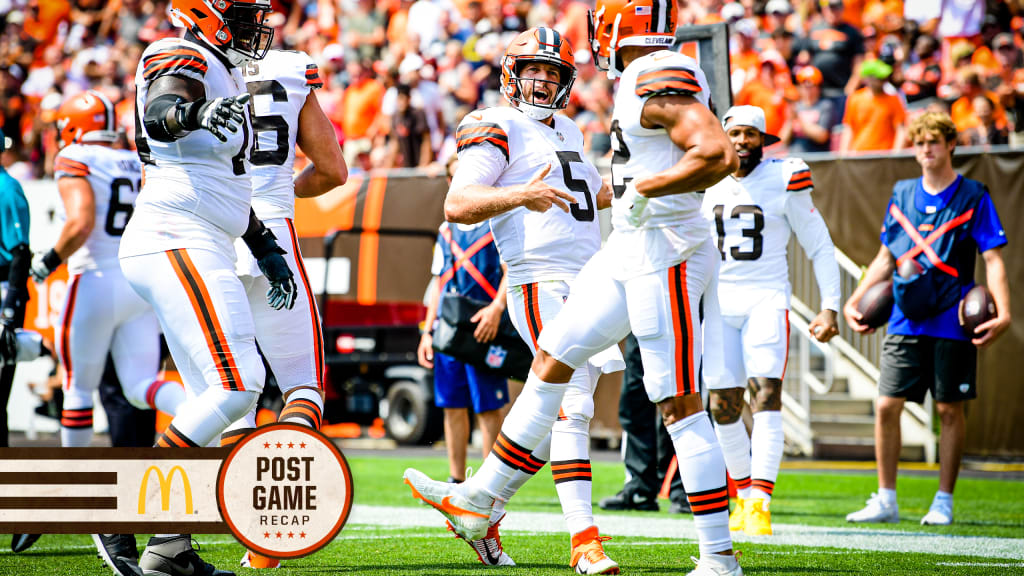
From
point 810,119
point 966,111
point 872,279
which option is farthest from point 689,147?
point 810,119

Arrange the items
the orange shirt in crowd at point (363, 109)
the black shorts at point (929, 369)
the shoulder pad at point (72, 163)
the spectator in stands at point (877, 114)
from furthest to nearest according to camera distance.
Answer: the orange shirt in crowd at point (363, 109) < the spectator in stands at point (877, 114) < the black shorts at point (929, 369) < the shoulder pad at point (72, 163)

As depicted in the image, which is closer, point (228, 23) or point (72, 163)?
point (228, 23)

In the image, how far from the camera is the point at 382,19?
744 inches

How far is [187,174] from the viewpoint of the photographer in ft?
14.2

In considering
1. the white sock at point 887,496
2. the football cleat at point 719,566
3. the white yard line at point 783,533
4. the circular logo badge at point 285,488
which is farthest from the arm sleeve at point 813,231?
the circular logo badge at point 285,488

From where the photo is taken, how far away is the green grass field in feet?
16.0

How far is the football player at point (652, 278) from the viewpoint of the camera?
13.6 feet

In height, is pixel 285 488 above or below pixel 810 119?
below

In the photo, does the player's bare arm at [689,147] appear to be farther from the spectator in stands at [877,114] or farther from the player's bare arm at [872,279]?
the spectator in stands at [877,114]

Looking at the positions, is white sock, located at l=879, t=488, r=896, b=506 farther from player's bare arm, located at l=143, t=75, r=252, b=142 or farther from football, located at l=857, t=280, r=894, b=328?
player's bare arm, located at l=143, t=75, r=252, b=142

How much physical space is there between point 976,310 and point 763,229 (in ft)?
4.29

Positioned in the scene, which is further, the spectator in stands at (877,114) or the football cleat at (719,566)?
the spectator in stands at (877,114)

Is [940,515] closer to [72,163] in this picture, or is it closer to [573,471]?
[573,471]

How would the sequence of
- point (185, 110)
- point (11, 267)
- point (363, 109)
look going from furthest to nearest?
point (363, 109) < point (11, 267) < point (185, 110)
